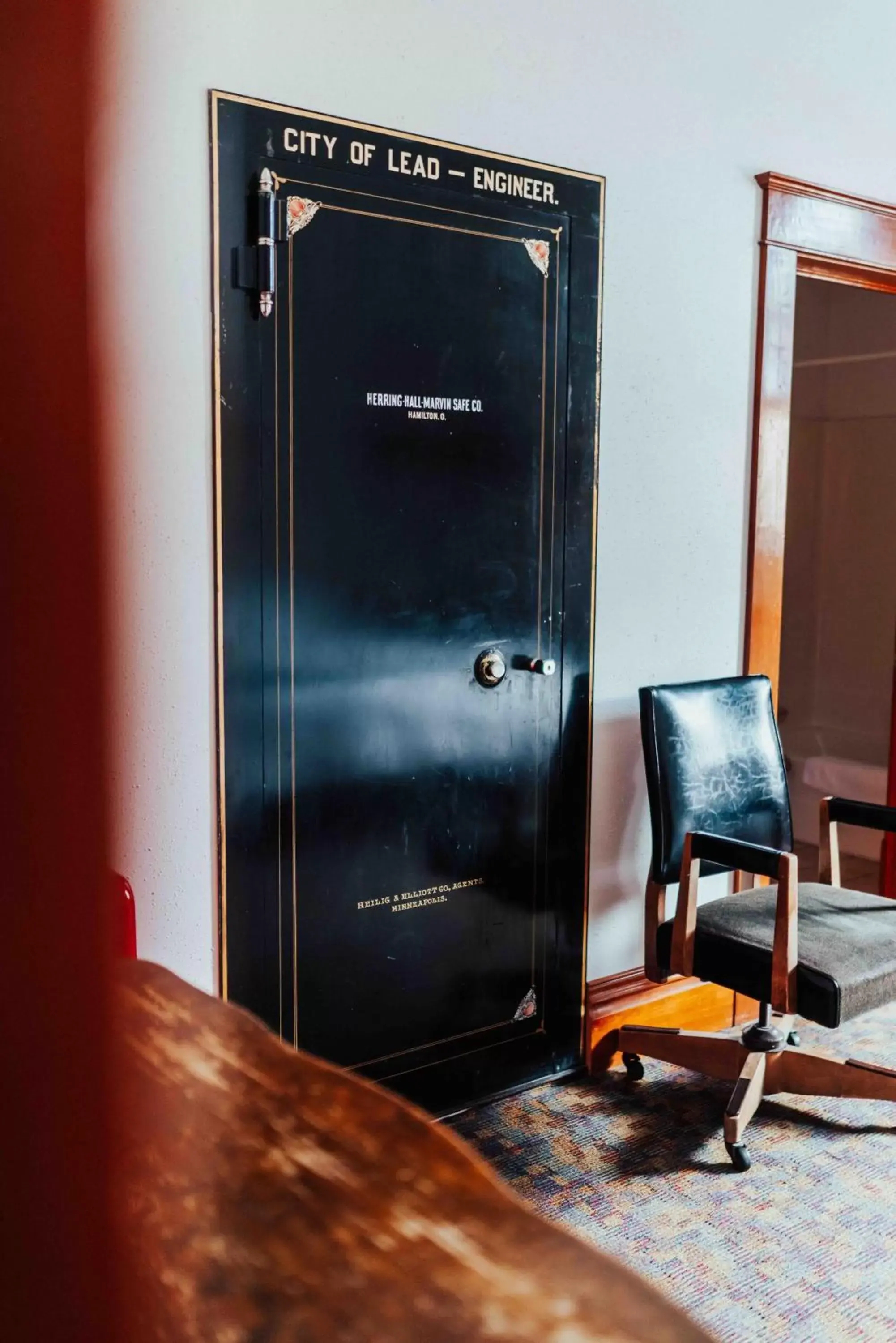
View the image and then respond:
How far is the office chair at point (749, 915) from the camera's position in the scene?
2.44 meters

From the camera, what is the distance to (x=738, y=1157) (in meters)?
2.48

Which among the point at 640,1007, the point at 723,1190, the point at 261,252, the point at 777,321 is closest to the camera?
the point at 261,252

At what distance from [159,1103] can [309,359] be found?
220cm

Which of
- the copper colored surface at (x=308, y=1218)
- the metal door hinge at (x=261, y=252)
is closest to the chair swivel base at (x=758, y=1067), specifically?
the metal door hinge at (x=261, y=252)

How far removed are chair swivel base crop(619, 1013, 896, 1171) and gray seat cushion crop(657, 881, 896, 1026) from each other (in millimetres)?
234

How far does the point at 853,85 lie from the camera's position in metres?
3.20

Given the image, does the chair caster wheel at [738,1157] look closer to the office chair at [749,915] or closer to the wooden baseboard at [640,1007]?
the office chair at [749,915]

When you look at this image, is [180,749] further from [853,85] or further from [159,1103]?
[853,85]

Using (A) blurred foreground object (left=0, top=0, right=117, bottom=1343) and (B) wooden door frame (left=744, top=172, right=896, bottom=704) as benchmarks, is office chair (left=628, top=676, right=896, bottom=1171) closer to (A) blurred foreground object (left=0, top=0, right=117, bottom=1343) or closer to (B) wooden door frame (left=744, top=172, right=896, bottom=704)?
(B) wooden door frame (left=744, top=172, right=896, bottom=704)

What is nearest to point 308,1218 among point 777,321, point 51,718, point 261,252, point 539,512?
point 51,718

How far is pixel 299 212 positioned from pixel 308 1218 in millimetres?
2282

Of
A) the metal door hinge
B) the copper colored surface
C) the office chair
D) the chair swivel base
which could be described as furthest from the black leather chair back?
the copper colored surface

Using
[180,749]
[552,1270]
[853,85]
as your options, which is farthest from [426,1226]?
[853,85]

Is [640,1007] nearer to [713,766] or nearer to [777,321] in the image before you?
[713,766]
